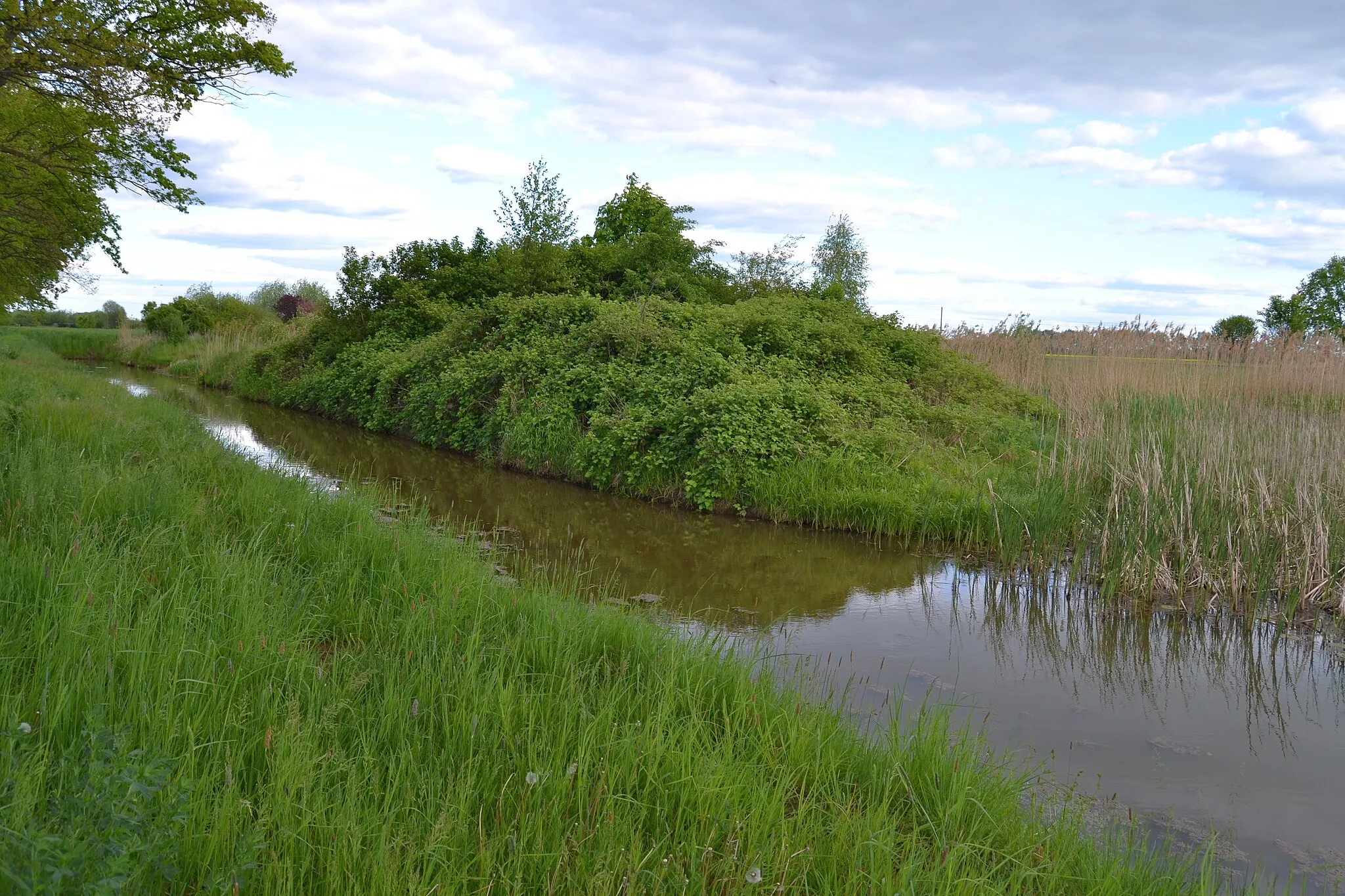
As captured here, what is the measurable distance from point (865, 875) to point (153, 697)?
253cm

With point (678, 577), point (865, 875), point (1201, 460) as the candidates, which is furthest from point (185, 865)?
point (1201, 460)

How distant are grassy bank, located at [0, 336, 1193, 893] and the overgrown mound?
5874 mm

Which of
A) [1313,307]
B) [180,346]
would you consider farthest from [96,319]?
[1313,307]

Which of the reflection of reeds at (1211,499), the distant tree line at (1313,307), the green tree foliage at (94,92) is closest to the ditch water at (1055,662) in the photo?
the reflection of reeds at (1211,499)

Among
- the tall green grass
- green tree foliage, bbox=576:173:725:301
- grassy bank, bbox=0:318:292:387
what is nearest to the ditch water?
green tree foliage, bbox=576:173:725:301

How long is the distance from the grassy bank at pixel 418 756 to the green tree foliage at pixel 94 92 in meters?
6.01

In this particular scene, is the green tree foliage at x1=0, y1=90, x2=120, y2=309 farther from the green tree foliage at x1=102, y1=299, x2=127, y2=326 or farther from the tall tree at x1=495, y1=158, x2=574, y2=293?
the green tree foliage at x1=102, y1=299, x2=127, y2=326

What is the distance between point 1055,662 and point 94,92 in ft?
34.1

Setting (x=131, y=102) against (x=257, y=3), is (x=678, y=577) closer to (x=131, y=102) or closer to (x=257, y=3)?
(x=131, y=102)

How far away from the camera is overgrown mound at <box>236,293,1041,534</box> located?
10648 millimetres

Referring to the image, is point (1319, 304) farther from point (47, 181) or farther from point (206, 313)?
point (206, 313)

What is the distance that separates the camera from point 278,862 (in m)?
2.37

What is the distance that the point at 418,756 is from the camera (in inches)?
124

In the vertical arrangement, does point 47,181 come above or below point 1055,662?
above
